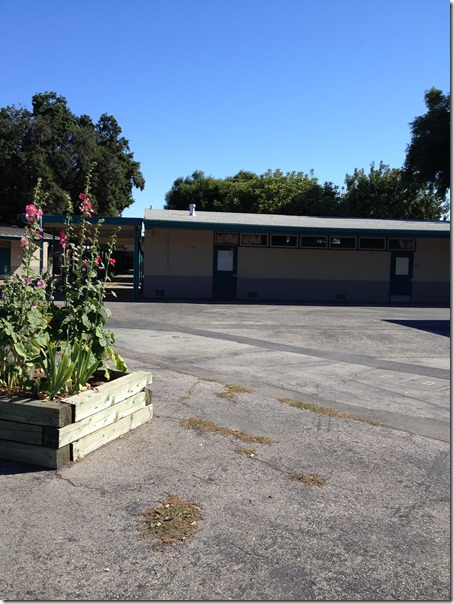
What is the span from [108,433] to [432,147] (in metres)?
35.3

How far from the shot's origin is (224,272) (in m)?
24.1

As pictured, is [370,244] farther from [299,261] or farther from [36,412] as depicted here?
[36,412]

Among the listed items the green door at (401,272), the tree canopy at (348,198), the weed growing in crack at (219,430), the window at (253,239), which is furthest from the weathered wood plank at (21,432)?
the tree canopy at (348,198)

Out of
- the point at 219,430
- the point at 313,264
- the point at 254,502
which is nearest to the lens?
the point at 254,502

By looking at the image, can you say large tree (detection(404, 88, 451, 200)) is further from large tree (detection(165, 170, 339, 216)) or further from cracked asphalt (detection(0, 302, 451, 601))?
cracked asphalt (detection(0, 302, 451, 601))

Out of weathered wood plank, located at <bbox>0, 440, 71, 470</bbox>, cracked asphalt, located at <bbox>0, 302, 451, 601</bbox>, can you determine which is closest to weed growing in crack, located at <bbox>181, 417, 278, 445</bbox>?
cracked asphalt, located at <bbox>0, 302, 451, 601</bbox>

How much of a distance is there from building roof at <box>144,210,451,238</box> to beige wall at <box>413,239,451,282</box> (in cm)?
81

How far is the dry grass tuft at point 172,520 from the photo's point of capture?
3.48 meters

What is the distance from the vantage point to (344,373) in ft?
29.8

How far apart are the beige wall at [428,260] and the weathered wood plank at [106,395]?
21.4 m

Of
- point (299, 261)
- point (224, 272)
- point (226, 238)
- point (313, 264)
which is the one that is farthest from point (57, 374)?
point (313, 264)

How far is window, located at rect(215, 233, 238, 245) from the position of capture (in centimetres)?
2398

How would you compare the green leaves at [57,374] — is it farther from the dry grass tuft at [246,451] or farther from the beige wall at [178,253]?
the beige wall at [178,253]

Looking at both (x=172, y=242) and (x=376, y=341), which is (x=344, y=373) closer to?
(x=376, y=341)
